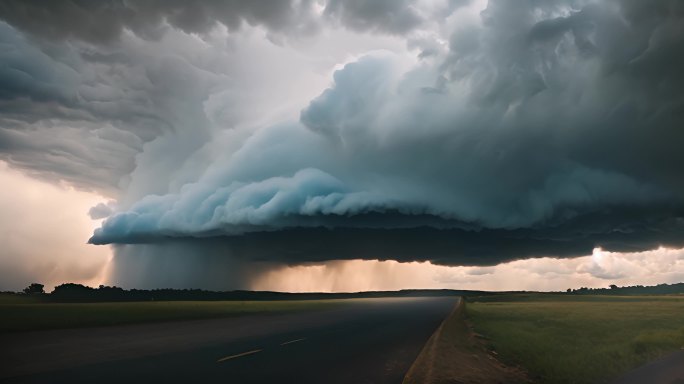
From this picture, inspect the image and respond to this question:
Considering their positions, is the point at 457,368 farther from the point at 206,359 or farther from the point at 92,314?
the point at 92,314

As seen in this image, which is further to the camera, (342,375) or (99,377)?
(342,375)

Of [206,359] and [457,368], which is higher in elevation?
[206,359]

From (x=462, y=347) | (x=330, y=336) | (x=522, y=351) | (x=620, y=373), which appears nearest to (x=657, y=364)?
(x=620, y=373)

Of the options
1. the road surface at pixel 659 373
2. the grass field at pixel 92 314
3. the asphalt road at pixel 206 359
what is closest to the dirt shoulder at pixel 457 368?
the asphalt road at pixel 206 359

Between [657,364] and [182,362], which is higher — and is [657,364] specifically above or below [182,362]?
below

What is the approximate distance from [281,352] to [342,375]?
15.9 feet

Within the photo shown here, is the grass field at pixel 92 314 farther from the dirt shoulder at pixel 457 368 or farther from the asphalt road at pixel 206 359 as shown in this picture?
the dirt shoulder at pixel 457 368

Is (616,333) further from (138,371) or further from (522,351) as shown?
(138,371)

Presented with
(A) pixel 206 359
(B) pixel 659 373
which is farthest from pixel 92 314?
(B) pixel 659 373

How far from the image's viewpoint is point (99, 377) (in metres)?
11.7

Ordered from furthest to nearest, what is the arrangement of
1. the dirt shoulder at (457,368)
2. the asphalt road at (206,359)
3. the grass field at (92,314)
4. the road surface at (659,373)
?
the grass field at (92,314) < the road surface at (659,373) < the dirt shoulder at (457,368) < the asphalt road at (206,359)

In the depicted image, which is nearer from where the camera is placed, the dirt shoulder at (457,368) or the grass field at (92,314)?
the dirt shoulder at (457,368)

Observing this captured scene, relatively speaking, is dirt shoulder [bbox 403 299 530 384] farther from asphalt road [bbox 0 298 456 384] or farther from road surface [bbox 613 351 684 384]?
road surface [bbox 613 351 684 384]

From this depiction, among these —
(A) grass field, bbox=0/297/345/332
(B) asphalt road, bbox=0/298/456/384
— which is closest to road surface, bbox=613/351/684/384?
(B) asphalt road, bbox=0/298/456/384
